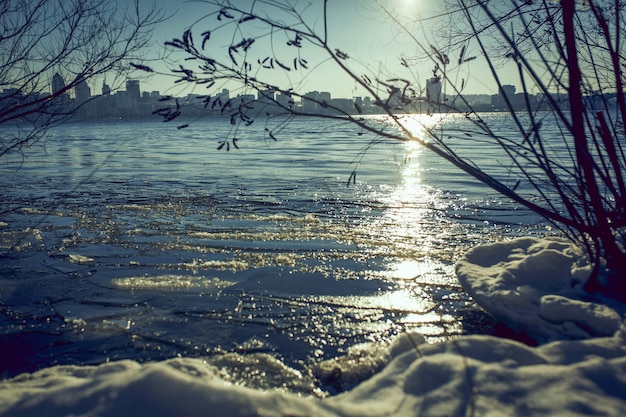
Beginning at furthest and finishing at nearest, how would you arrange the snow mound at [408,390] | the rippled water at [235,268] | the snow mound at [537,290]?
the rippled water at [235,268] < the snow mound at [537,290] < the snow mound at [408,390]

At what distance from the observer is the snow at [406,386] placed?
2182 mm

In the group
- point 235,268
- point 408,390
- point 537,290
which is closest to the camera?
point 408,390

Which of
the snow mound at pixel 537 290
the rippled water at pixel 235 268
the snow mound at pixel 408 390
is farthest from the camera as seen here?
the rippled water at pixel 235 268

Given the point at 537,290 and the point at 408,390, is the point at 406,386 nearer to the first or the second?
the point at 408,390

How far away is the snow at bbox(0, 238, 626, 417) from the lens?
218 cm

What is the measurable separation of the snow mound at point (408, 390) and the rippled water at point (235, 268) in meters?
0.54

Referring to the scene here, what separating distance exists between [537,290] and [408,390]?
175 centimetres

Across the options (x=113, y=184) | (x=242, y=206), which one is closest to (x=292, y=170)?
(x=113, y=184)

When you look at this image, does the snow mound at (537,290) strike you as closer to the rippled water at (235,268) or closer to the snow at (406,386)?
the snow at (406,386)

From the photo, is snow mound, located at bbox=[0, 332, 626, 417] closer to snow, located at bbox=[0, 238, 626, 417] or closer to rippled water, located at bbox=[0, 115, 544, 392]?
snow, located at bbox=[0, 238, 626, 417]

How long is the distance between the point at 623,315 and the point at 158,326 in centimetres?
298

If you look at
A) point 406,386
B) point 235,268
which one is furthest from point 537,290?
point 235,268

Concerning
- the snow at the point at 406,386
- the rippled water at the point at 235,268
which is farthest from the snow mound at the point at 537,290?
the rippled water at the point at 235,268

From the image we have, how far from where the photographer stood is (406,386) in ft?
7.99
